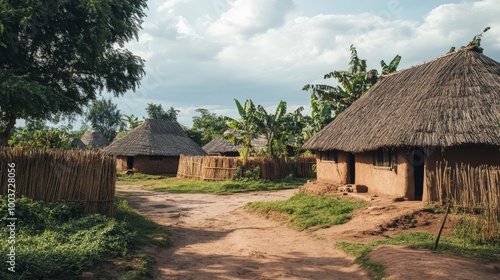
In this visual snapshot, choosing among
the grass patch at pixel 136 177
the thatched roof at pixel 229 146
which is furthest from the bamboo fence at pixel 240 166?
the thatched roof at pixel 229 146

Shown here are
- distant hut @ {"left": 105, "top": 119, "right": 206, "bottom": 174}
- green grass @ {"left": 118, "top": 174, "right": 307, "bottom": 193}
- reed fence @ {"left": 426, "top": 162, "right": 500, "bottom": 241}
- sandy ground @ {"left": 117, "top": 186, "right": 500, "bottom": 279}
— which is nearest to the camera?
sandy ground @ {"left": 117, "top": 186, "right": 500, "bottom": 279}

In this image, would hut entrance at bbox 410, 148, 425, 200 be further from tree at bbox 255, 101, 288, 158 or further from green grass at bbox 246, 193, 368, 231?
tree at bbox 255, 101, 288, 158

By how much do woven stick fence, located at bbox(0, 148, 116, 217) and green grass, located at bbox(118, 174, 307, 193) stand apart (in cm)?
1048

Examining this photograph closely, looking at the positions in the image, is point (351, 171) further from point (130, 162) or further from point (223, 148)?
point (130, 162)

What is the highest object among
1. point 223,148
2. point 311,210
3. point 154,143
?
point 154,143

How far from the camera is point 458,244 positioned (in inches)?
306

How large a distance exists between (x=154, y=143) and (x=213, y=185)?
32.8 feet

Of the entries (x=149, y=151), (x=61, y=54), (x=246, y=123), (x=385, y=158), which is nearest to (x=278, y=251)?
(x=385, y=158)

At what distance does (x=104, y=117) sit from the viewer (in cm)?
6681

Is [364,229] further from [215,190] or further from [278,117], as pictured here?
[278,117]

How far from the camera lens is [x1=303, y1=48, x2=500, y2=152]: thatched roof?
417 inches

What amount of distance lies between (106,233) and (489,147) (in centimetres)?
1013

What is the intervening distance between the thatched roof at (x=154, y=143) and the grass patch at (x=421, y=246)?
2161 cm

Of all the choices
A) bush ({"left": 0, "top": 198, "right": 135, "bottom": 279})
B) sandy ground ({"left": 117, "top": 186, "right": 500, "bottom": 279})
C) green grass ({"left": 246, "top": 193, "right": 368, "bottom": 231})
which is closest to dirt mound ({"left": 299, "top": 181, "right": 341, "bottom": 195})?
green grass ({"left": 246, "top": 193, "right": 368, "bottom": 231})
